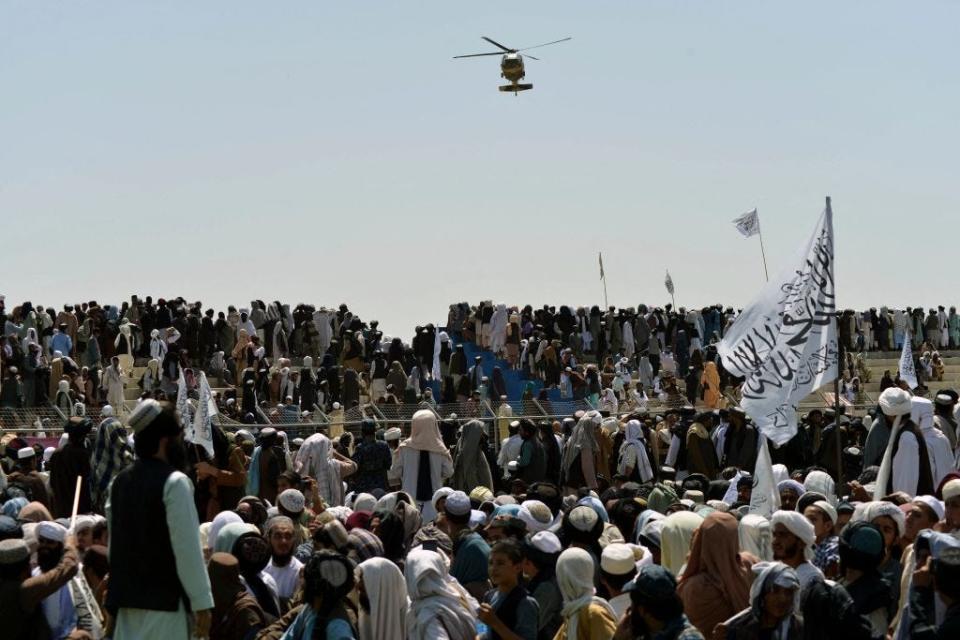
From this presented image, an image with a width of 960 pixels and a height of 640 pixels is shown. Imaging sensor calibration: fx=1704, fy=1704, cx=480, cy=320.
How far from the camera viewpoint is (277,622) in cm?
754

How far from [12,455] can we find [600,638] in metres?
10.6

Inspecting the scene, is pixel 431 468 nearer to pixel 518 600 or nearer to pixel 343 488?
pixel 343 488

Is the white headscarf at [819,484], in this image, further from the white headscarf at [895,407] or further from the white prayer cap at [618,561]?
the white prayer cap at [618,561]

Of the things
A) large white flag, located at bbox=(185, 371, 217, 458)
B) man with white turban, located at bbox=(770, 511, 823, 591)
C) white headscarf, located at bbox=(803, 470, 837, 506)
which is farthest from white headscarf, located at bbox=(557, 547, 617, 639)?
large white flag, located at bbox=(185, 371, 217, 458)

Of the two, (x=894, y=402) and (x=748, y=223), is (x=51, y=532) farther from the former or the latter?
(x=748, y=223)

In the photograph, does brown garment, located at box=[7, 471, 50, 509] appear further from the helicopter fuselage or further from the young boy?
the helicopter fuselage

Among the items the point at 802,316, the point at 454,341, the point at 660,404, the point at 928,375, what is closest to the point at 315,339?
the point at 454,341

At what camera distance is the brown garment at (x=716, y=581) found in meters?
7.61

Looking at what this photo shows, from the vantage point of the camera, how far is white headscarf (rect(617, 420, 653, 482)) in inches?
754

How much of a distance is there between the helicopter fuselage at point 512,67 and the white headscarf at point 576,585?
38.8m

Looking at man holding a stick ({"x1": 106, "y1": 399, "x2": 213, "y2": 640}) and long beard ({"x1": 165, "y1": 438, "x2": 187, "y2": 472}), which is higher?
long beard ({"x1": 165, "y1": 438, "x2": 187, "y2": 472})

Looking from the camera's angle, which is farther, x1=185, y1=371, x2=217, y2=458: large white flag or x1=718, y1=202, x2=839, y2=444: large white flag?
x1=185, y1=371, x2=217, y2=458: large white flag

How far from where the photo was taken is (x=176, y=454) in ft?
21.3

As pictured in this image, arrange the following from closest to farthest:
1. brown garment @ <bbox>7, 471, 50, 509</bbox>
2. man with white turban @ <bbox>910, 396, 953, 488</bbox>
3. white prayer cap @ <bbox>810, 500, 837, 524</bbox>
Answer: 1. white prayer cap @ <bbox>810, 500, 837, 524</bbox>
2. man with white turban @ <bbox>910, 396, 953, 488</bbox>
3. brown garment @ <bbox>7, 471, 50, 509</bbox>
